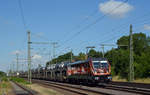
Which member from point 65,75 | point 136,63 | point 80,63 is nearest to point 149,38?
point 136,63

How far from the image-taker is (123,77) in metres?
55.4

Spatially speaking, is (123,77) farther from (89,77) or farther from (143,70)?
(89,77)

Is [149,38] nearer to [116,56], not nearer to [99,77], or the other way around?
[116,56]

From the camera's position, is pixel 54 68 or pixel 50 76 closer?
pixel 54 68

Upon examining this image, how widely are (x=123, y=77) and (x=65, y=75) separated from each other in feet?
50.9

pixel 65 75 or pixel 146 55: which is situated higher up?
pixel 146 55

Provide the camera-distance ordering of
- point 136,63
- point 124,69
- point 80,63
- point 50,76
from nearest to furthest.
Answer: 1. point 80,63
2. point 136,63
3. point 124,69
4. point 50,76

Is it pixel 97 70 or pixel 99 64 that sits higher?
pixel 99 64

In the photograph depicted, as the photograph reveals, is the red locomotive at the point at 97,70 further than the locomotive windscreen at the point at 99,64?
No

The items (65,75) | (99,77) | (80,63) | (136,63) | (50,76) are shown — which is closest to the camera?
(99,77)

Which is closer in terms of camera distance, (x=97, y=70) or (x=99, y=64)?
(x=97, y=70)

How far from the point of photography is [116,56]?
56.9 metres

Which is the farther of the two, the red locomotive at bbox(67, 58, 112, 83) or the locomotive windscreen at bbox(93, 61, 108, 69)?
the locomotive windscreen at bbox(93, 61, 108, 69)

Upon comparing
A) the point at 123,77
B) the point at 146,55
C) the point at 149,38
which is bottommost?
the point at 123,77
